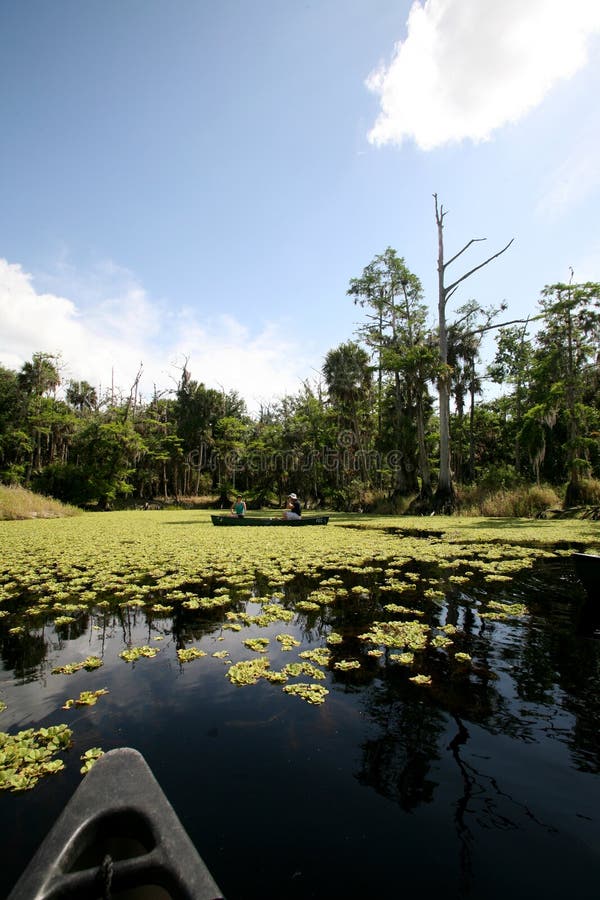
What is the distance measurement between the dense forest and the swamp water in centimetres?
1497

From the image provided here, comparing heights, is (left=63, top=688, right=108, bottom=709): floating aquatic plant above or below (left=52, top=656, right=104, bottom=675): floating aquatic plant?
below

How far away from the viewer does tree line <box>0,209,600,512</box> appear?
18.8 meters

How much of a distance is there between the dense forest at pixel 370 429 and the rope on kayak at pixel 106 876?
1878cm

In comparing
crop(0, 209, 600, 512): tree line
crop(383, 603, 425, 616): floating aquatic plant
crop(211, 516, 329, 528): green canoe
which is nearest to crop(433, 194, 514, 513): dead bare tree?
crop(0, 209, 600, 512): tree line

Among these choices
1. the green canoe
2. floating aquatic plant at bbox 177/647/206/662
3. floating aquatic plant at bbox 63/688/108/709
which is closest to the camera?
floating aquatic plant at bbox 63/688/108/709

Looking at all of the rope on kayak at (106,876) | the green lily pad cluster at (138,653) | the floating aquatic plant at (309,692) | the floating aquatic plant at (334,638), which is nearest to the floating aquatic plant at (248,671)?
the floating aquatic plant at (309,692)

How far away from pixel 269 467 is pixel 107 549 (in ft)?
77.0

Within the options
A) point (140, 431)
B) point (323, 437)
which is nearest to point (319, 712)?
point (323, 437)

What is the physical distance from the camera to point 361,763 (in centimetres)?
229

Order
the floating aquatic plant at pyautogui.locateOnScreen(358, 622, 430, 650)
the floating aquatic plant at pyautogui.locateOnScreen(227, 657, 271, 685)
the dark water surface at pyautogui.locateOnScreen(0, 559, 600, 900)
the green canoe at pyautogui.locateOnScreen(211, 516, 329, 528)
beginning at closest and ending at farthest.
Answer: the dark water surface at pyautogui.locateOnScreen(0, 559, 600, 900), the floating aquatic plant at pyautogui.locateOnScreen(227, 657, 271, 685), the floating aquatic plant at pyautogui.locateOnScreen(358, 622, 430, 650), the green canoe at pyautogui.locateOnScreen(211, 516, 329, 528)

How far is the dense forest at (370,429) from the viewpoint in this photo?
1881cm

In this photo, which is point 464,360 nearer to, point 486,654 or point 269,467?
point 269,467

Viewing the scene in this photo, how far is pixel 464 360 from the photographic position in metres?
30.0

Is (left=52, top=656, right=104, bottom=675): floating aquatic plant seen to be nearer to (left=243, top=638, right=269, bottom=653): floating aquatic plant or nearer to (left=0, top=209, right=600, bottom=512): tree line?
(left=243, top=638, right=269, bottom=653): floating aquatic plant
